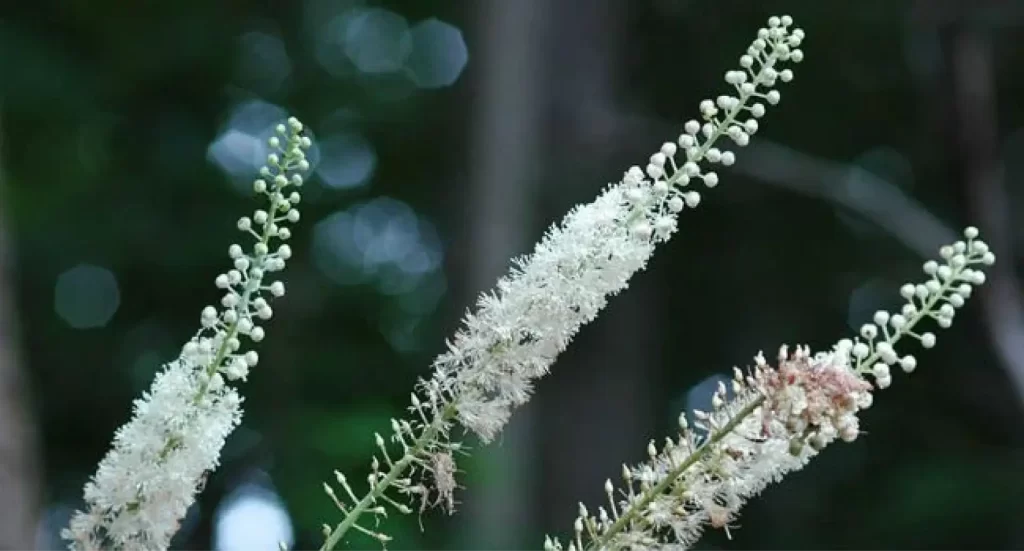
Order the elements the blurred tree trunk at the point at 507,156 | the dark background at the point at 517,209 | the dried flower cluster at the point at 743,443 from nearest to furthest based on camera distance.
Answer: the dried flower cluster at the point at 743,443 < the blurred tree trunk at the point at 507,156 < the dark background at the point at 517,209

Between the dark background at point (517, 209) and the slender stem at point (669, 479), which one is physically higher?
the dark background at point (517, 209)

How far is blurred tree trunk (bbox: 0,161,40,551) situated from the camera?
1768 millimetres

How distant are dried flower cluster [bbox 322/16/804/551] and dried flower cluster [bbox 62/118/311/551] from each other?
0.10 metres

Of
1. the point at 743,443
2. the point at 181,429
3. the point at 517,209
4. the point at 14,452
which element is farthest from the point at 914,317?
the point at 517,209

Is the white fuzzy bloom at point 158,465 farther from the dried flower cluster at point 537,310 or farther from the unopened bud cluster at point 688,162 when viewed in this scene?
the unopened bud cluster at point 688,162

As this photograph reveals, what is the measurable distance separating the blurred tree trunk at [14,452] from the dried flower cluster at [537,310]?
3.54ft

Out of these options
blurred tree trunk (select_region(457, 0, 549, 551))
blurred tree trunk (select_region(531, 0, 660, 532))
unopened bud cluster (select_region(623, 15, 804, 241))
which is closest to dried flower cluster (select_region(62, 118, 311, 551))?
unopened bud cluster (select_region(623, 15, 804, 241))

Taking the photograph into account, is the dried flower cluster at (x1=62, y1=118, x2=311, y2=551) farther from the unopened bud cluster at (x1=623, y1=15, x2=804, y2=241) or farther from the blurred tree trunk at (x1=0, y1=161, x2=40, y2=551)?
the blurred tree trunk at (x1=0, y1=161, x2=40, y2=551)

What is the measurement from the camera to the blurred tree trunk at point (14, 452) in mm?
1768

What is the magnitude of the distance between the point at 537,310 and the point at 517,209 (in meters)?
2.57

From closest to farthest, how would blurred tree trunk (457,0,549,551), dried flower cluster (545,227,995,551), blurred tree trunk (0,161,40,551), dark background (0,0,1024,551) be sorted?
1. dried flower cluster (545,227,995,551)
2. blurred tree trunk (0,161,40,551)
3. blurred tree trunk (457,0,549,551)
4. dark background (0,0,1024,551)

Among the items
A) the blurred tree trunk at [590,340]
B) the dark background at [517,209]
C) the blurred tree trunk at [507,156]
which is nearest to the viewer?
the blurred tree trunk at [507,156]

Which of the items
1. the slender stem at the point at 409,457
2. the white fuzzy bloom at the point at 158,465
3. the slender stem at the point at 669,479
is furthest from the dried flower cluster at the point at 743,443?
the white fuzzy bloom at the point at 158,465

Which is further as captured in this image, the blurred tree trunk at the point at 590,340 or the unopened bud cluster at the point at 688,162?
the blurred tree trunk at the point at 590,340
